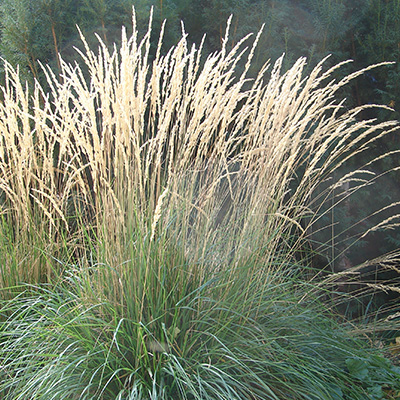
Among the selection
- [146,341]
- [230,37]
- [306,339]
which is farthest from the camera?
[230,37]

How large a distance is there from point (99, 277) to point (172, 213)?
484 millimetres

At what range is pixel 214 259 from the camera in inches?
88.0

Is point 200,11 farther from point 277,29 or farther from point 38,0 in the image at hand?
point 38,0

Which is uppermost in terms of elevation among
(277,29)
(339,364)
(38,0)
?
(277,29)

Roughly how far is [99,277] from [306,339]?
1036mm

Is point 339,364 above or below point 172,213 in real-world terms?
below

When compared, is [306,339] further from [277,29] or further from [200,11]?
[200,11]

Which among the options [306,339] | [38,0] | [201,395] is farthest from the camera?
[38,0]

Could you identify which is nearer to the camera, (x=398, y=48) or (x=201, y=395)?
(x=201, y=395)

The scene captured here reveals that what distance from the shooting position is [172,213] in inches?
90.0

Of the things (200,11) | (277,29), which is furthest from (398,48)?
(200,11)

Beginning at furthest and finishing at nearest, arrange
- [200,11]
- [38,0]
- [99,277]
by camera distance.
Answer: [200,11], [38,0], [99,277]

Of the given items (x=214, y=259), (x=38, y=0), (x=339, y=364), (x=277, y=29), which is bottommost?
(x=339, y=364)

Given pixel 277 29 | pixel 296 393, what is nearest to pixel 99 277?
pixel 296 393
